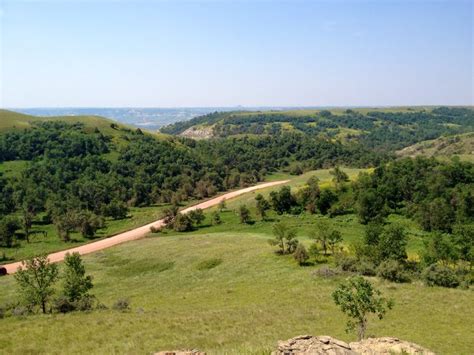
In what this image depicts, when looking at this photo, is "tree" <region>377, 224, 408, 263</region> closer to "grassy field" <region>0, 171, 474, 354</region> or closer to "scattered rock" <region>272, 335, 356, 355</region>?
"grassy field" <region>0, 171, 474, 354</region>

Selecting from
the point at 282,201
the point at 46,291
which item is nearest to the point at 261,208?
the point at 282,201

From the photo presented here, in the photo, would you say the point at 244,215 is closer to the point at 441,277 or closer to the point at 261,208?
the point at 261,208

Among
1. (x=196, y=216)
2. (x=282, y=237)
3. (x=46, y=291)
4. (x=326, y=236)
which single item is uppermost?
(x=46, y=291)

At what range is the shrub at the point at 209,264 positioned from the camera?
68.6m

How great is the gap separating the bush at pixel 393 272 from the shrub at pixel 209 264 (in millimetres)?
26960

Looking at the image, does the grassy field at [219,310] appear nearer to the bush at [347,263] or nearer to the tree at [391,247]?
the bush at [347,263]

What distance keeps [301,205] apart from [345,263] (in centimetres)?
6026

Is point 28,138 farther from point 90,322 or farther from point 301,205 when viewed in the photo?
point 90,322

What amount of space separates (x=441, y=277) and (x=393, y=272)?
5672 mm

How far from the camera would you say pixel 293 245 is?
7131cm

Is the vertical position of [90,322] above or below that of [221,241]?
above

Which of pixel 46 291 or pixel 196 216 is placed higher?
pixel 46 291

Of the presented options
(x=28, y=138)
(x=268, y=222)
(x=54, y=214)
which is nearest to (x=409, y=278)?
(x=268, y=222)

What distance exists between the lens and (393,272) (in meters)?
53.7
